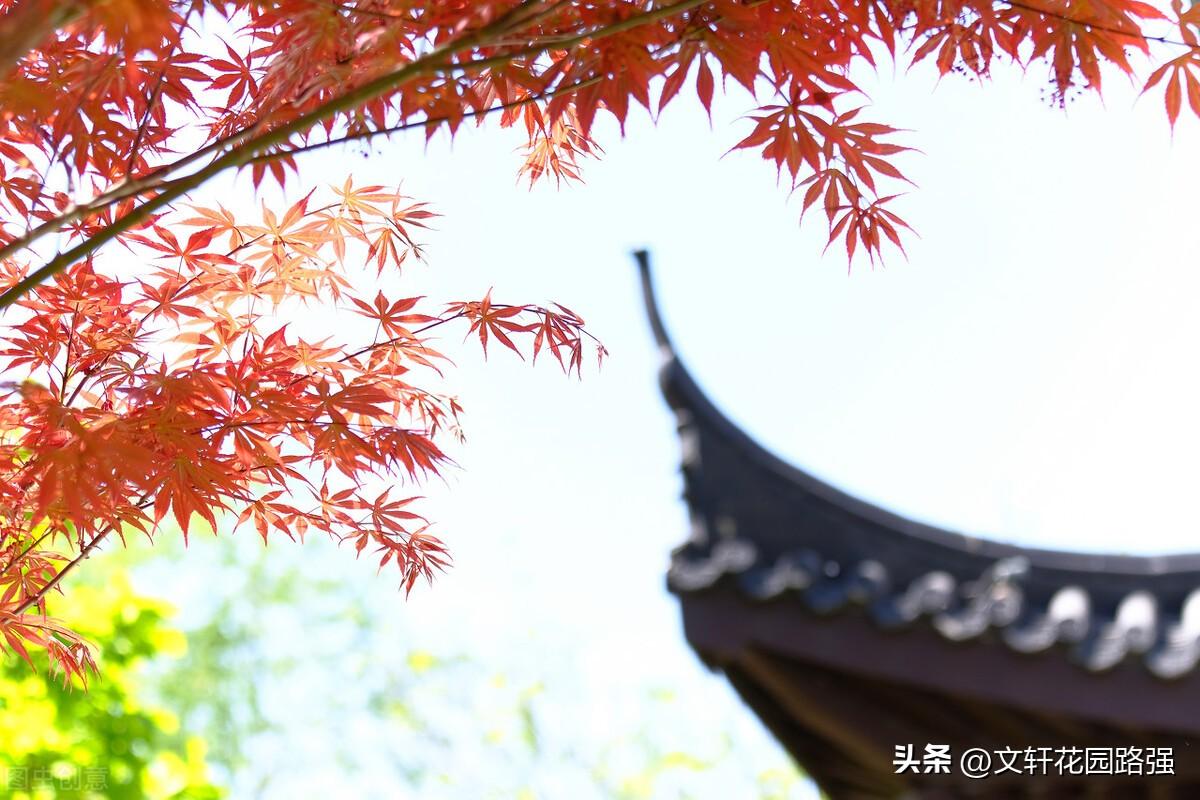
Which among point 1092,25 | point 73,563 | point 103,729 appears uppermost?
point 1092,25

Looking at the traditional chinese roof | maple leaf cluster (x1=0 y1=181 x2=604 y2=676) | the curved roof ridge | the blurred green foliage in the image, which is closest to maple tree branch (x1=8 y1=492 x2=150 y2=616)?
maple leaf cluster (x1=0 y1=181 x2=604 y2=676)

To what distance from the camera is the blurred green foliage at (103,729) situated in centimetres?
318

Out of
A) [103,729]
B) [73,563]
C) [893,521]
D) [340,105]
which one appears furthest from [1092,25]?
[103,729]

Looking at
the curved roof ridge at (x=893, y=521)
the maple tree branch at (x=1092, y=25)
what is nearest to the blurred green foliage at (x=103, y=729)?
the curved roof ridge at (x=893, y=521)

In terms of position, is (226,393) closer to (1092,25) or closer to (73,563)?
(73,563)

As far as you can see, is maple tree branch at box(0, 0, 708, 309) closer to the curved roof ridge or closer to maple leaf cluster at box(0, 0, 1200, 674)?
maple leaf cluster at box(0, 0, 1200, 674)

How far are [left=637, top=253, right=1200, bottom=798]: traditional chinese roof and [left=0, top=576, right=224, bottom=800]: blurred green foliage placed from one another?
2.00m

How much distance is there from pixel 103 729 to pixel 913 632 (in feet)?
8.35

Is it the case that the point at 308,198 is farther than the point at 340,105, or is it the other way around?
the point at 308,198

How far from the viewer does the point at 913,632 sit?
188cm

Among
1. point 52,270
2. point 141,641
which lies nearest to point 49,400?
point 52,270

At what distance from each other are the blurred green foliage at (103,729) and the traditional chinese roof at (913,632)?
200 centimetres

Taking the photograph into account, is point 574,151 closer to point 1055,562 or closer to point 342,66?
point 342,66

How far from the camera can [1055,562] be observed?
2164 millimetres
